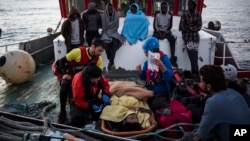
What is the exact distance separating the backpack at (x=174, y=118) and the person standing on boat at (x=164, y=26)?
10.3ft

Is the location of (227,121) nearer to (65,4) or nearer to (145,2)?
(145,2)

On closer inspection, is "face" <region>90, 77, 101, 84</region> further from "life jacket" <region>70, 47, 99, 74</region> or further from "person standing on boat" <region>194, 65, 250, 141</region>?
"person standing on boat" <region>194, 65, 250, 141</region>

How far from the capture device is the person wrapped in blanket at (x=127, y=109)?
4359 mm

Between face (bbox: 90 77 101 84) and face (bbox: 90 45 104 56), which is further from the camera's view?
face (bbox: 90 45 104 56)

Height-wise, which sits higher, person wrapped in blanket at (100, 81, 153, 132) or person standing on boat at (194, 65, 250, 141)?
person standing on boat at (194, 65, 250, 141)

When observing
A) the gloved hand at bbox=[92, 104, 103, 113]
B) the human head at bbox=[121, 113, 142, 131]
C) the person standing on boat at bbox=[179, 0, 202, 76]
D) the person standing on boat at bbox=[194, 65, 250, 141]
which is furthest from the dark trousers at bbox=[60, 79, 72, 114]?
the person standing on boat at bbox=[179, 0, 202, 76]

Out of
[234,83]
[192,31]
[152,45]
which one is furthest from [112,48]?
[234,83]

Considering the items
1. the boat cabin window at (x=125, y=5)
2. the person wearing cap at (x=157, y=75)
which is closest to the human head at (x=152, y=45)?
the person wearing cap at (x=157, y=75)

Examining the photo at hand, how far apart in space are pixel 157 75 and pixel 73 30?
2.76 m

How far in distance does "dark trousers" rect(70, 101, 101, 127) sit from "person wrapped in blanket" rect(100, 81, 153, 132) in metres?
0.26

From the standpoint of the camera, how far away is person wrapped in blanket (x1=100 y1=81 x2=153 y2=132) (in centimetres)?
436

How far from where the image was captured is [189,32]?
7.22 metres

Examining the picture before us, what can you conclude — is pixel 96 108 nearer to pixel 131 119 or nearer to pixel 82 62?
pixel 131 119

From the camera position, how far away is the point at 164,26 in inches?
299
